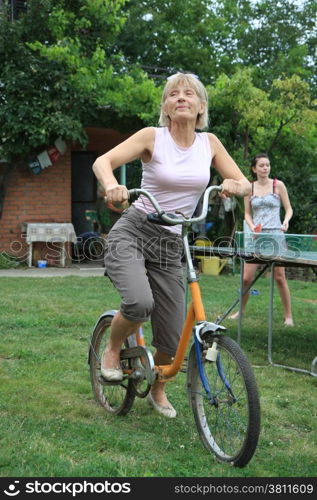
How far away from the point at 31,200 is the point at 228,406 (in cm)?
1033

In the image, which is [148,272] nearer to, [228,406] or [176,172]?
[176,172]

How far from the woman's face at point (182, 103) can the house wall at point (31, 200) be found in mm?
9407

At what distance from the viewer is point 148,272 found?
3.58 m

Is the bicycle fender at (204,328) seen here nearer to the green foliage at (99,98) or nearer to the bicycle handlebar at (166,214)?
the bicycle handlebar at (166,214)

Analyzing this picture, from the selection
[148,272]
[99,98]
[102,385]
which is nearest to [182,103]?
[148,272]

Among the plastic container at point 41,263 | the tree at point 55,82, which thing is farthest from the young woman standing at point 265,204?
the plastic container at point 41,263

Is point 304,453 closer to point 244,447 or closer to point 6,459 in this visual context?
point 244,447

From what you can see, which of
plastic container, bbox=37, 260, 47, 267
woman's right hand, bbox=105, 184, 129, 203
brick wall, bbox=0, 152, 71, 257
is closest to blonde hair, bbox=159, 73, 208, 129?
woman's right hand, bbox=105, 184, 129, 203

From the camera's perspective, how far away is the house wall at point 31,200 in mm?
12578

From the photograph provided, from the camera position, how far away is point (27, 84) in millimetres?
11656

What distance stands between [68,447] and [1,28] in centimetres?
1021

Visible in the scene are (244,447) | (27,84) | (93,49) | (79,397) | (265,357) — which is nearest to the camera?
(244,447)

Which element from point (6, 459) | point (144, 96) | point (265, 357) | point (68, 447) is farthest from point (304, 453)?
point (144, 96)

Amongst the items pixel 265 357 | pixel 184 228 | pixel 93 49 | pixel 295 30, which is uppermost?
pixel 295 30
